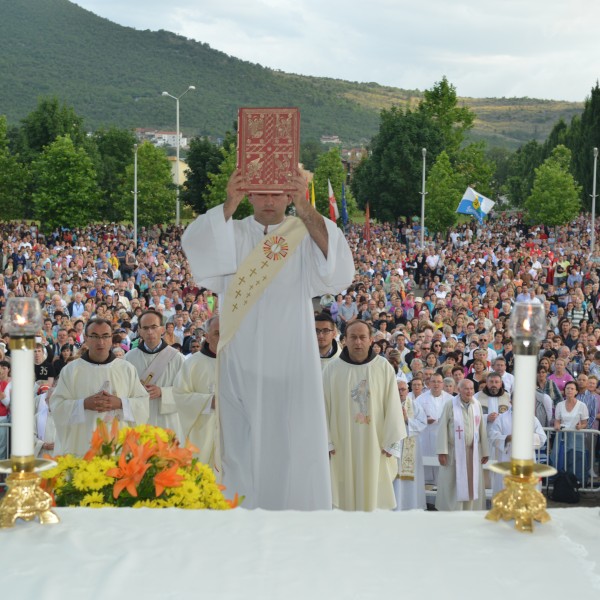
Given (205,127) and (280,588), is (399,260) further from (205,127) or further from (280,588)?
(205,127)

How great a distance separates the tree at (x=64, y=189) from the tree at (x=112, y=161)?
891 cm

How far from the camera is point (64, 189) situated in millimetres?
52594

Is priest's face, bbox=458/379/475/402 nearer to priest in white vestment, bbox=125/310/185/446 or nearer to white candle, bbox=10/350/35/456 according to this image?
priest in white vestment, bbox=125/310/185/446

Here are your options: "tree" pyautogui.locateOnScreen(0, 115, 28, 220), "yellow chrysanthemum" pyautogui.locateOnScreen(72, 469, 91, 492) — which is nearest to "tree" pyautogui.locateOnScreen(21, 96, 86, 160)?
"tree" pyautogui.locateOnScreen(0, 115, 28, 220)

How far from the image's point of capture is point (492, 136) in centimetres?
19312

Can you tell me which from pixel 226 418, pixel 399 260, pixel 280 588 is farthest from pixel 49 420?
pixel 399 260

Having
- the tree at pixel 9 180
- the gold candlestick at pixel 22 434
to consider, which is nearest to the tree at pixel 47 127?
the tree at pixel 9 180

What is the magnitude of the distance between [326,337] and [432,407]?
333cm

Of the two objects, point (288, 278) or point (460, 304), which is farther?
point (460, 304)

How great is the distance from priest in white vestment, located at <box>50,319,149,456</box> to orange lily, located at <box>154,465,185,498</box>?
3414 mm

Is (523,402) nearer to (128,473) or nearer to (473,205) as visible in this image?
(128,473)

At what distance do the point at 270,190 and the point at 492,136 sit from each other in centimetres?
19391

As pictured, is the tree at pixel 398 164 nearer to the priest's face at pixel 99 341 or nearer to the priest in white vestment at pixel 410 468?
the priest in white vestment at pixel 410 468

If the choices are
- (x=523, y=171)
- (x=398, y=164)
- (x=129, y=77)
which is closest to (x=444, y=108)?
(x=398, y=164)
